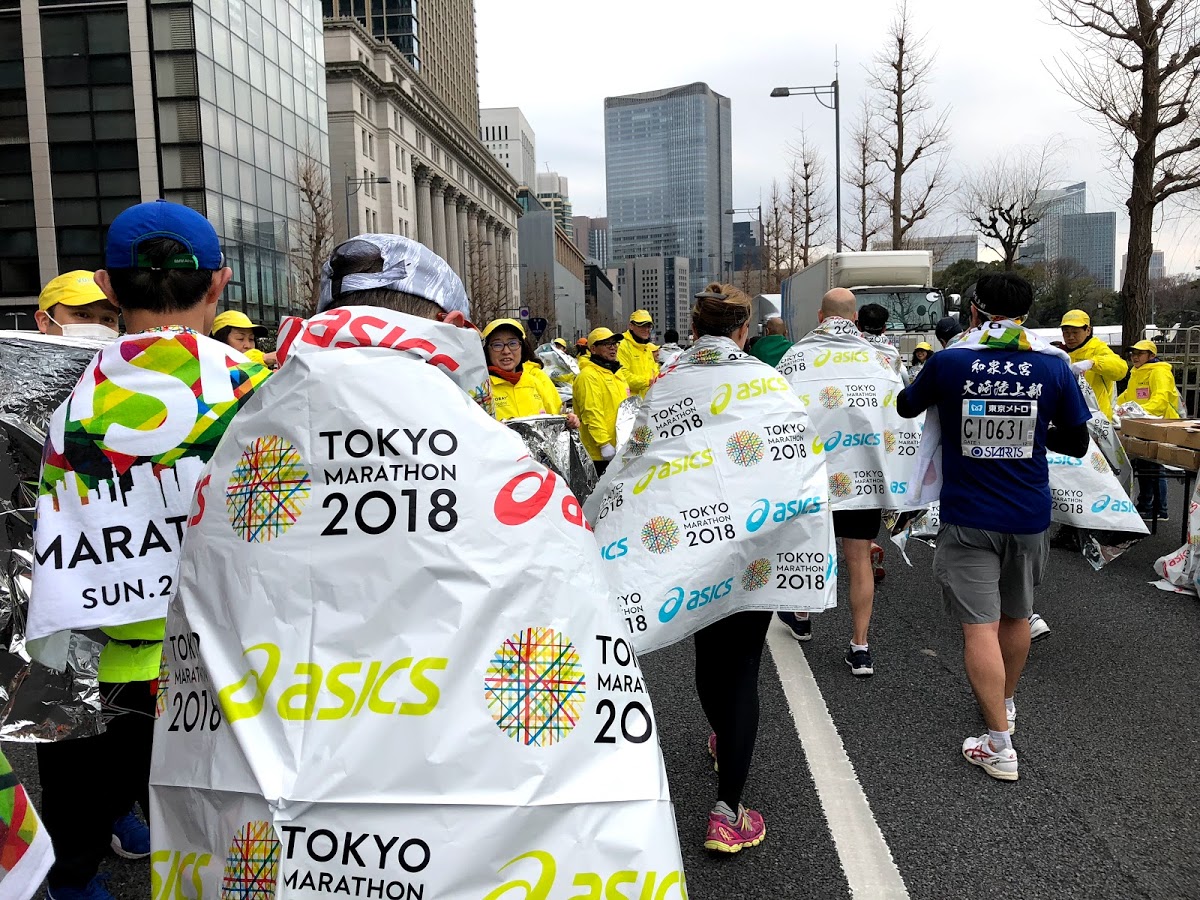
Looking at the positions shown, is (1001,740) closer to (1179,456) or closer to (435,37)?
(1179,456)

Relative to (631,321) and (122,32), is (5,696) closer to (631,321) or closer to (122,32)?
(631,321)

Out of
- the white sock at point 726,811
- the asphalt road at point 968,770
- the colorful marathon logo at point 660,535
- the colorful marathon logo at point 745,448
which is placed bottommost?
the asphalt road at point 968,770

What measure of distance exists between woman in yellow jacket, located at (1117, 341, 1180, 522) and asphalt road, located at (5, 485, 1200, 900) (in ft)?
9.05

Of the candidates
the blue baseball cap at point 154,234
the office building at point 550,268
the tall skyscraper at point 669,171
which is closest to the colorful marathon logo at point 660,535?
the blue baseball cap at point 154,234

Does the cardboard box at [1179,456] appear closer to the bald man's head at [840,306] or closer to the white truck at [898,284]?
the bald man's head at [840,306]

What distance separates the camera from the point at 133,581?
2.16 m

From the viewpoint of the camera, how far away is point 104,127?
34688 millimetres

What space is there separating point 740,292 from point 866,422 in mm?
2131

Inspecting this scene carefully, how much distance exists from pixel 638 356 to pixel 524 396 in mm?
5352

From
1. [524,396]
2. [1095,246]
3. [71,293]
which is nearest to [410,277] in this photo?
[71,293]

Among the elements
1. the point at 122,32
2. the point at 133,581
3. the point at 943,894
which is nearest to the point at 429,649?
the point at 133,581

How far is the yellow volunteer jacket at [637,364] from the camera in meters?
11.1

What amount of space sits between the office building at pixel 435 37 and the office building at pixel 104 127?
143 feet

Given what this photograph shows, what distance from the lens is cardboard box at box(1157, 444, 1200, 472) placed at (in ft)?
22.1
